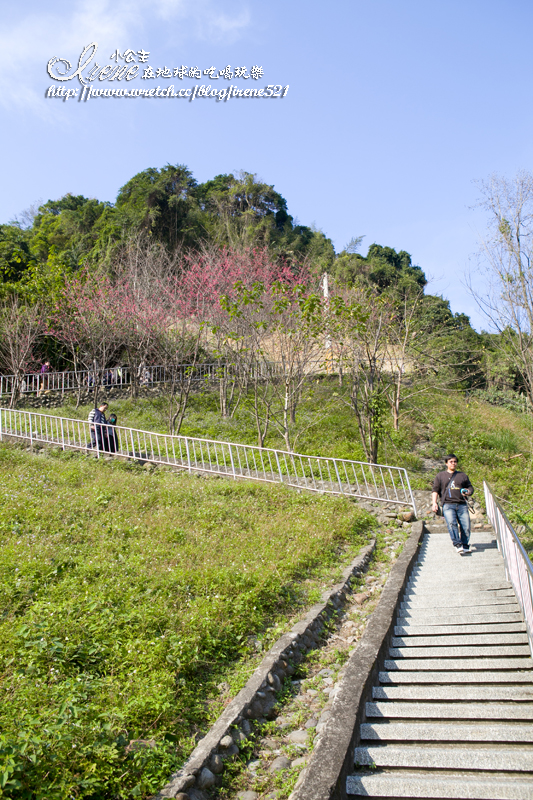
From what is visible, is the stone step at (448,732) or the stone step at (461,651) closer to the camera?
the stone step at (448,732)

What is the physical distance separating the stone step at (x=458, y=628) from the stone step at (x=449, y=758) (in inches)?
65.7

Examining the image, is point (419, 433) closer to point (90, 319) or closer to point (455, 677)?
point (455, 677)

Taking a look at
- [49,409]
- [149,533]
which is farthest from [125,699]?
[49,409]

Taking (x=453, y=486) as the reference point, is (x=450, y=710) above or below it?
below

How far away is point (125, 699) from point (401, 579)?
3.92 metres

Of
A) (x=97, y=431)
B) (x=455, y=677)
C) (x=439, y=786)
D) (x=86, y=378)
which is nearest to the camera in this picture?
(x=439, y=786)

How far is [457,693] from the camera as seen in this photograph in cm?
418

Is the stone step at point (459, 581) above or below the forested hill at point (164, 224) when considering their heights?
below

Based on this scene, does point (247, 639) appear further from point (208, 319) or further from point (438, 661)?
point (208, 319)

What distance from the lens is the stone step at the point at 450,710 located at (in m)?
3.82

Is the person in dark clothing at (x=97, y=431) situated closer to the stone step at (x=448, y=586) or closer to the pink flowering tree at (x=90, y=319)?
the pink flowering tree at (x=90, y=319)

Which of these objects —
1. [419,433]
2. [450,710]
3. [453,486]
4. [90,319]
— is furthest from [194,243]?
[450,710]

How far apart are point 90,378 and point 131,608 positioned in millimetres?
17894

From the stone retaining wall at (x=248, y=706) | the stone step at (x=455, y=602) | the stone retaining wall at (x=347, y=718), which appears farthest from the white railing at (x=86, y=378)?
the stone retaining wall at (x=347, y=718)
